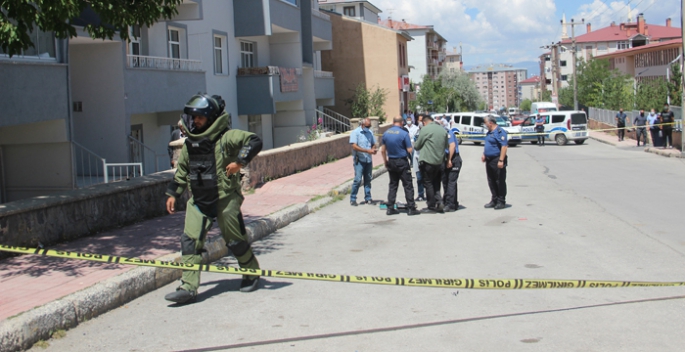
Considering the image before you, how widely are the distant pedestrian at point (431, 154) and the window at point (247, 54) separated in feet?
57.1

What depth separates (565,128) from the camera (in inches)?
Answer: 1422

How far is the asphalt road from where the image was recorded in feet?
16.5

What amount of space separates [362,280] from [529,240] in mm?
4591

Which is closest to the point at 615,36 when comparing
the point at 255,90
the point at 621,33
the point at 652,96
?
the point at 621,33

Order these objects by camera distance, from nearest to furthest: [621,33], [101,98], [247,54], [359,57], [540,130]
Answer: [101,98] < [247,54] < [540,130] < [359,57] < [621,33]

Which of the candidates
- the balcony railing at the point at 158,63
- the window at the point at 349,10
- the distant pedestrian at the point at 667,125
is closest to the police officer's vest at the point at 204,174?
the balcony railing at the point at 158,63

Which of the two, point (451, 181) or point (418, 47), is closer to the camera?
point (451, 181)

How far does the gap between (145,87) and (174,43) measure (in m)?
4.50

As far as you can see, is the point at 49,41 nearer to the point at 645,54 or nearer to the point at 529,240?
the point at 529,240

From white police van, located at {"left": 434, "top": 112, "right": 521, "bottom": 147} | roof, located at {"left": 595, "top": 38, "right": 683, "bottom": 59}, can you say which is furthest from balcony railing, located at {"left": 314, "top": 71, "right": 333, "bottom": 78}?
roof, located at {"left": 595, "top": 38, "right": 683, "bottom": 59}

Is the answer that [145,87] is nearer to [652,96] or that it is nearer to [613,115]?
[652,96]

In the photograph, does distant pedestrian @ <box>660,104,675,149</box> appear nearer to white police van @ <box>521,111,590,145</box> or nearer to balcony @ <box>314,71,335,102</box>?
white police van @ <box>521,111,590,145</box>

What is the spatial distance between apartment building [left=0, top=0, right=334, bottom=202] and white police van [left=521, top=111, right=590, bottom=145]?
39.5 ft

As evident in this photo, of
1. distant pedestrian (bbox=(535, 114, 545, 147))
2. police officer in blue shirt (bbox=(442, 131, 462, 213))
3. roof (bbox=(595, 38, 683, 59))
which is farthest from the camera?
roof (bbox=(595, 38, 683, 59))
